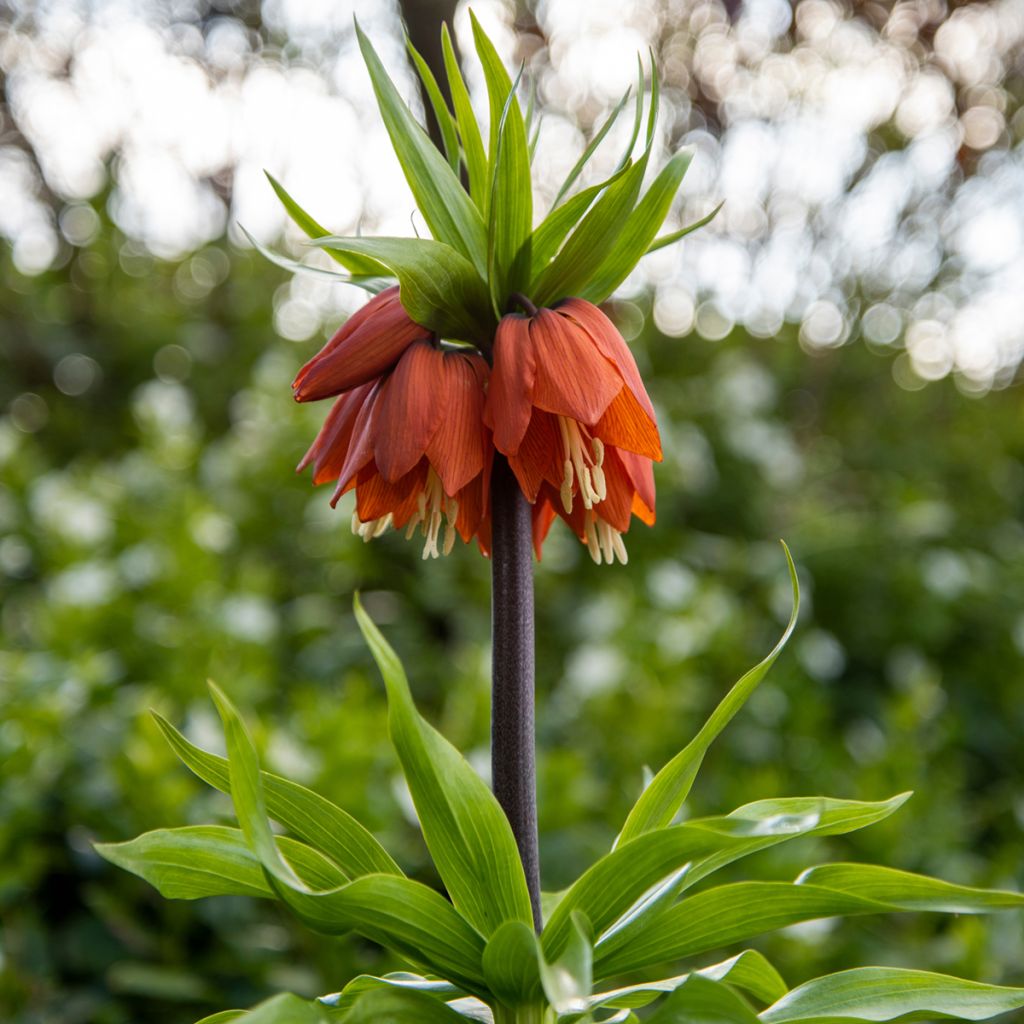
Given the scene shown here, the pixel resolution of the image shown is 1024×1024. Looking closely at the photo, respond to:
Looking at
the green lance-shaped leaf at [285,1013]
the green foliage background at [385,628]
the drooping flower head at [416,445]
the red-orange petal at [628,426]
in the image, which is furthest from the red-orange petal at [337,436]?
the green foliage background at [385,628]

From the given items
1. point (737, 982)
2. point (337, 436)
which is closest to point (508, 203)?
point (337, 436)

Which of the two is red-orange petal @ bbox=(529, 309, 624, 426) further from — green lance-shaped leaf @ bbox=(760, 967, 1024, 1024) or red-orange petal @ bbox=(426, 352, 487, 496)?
green lance-shaped leaf @ bbox=(760, 967, 1024, 1024)

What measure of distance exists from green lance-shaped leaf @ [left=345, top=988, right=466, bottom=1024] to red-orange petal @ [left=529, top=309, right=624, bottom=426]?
229 millimetres

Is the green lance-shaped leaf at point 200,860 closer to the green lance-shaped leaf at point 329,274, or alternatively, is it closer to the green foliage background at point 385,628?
the green lance-shaped leaf at point 329,274

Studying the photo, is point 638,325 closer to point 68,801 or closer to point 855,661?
point 855,661

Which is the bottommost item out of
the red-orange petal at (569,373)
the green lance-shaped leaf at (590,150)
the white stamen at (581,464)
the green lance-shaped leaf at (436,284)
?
the white stamen at (581,464)

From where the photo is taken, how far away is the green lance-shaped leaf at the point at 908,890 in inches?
15.6

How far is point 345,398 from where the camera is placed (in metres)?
0.47

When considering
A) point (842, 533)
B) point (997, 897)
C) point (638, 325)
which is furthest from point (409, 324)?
point (638, 325)

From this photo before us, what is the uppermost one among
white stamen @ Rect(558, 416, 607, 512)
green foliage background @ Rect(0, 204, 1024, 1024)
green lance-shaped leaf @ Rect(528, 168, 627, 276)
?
green lance-shaped leaf @ Rect(528, 168, 627, 276)

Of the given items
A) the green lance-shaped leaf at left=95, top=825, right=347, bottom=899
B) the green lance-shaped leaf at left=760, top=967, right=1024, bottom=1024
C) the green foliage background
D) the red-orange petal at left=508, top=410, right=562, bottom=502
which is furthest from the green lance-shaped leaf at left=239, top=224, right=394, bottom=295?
the green foliage background

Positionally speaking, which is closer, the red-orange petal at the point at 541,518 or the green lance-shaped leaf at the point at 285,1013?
the green lance-shaped leaf at the point at 285,1013

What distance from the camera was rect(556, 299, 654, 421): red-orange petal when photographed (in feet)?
1.39

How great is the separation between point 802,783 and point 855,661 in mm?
797
